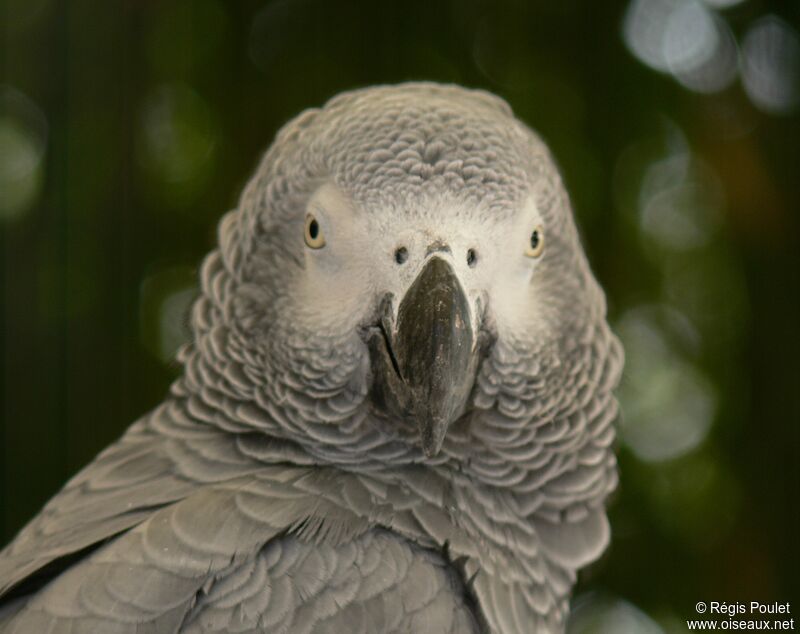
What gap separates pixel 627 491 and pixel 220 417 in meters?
1.28

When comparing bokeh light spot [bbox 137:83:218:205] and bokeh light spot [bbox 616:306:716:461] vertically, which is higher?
bokeh light spot [bbox 137:83:218:205]

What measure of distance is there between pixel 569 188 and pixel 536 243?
1.06 metres

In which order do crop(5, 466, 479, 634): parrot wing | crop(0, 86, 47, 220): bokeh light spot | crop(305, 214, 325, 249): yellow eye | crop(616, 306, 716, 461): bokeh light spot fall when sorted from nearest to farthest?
crop(5, 466, 479, 634): parrot wing, crop(305, 214, 325, 249): yellow eye, crop(0, 86, 47, 220): bokeh light spot, crop(616, 306, 716, 461): bokeh light spot

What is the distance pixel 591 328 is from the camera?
1.06 meters

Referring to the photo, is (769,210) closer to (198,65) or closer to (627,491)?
(627,491)

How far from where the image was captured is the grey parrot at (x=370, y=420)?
0.82 metres

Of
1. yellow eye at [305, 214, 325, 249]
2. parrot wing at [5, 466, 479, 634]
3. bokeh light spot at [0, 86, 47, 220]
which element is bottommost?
parrot wing at [5, 466, 479, 634]

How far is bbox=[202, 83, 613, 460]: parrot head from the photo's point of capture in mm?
850

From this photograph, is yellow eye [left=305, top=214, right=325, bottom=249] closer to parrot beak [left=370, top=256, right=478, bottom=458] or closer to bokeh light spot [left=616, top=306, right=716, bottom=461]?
parrot beak [left=370, top=256, right=478, bottom=458]

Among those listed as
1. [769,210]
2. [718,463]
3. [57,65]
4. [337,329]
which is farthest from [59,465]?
[769,210]

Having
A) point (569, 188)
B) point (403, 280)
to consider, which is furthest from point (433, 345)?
point (569, 188)

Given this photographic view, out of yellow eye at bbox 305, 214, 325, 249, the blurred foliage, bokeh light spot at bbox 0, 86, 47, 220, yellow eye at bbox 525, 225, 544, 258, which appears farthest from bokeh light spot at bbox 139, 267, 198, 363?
yellow eye at bbox 525, 225, 544, 258

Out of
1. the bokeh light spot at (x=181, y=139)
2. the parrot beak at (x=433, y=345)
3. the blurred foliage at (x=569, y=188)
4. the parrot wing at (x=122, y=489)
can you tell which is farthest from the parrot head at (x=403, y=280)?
the bokeh light spot at (x=181, y=139)

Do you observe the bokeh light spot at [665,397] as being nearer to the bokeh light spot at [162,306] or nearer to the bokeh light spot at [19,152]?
the bokeh light spot at [162,306]
